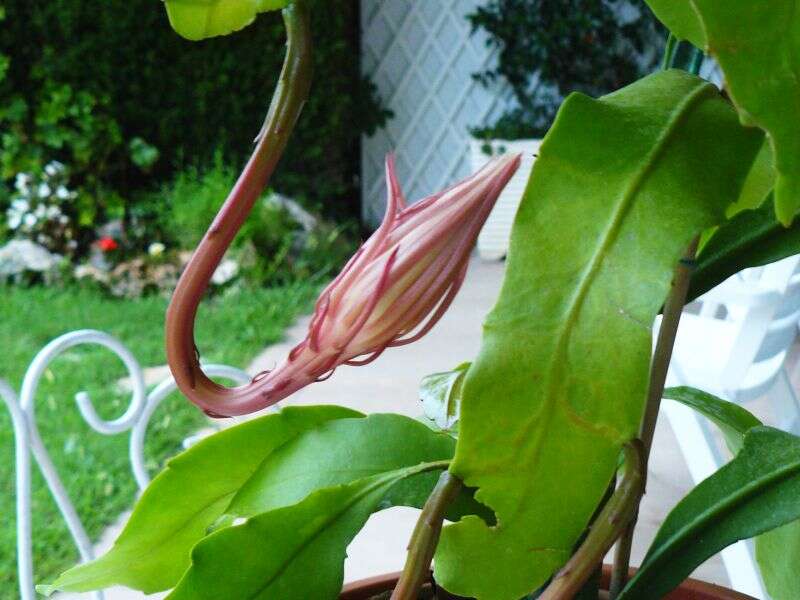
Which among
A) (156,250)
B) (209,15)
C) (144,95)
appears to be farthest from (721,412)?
(144,95)

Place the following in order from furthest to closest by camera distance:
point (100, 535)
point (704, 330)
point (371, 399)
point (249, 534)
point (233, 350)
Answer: point (233, 350) → point (371, 399) → point (100, 535) → point (704, 330) → point (249, 534)

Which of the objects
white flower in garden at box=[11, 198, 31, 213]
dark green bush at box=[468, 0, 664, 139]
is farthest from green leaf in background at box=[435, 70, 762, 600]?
dark green bush at box=[468, 0, 664, 139]

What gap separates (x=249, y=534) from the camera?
0.37m

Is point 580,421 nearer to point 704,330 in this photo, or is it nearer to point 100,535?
point 704,330

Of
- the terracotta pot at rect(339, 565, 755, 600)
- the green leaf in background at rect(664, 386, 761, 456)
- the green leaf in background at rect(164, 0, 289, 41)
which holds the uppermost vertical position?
the green leaf in background at rect(164, 0, 289, 41)

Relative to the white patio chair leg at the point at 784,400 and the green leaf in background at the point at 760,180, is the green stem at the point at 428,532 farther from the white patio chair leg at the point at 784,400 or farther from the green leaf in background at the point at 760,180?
the white patio chair leg at the point at 784,400

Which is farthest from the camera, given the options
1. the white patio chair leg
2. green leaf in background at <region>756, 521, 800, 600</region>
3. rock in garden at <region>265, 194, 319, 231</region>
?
rock in garden at <region>265, 194, 319, 231</region>

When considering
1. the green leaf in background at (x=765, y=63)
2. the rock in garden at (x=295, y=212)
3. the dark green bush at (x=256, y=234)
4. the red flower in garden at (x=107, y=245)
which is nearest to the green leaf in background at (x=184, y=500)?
the green leaf in background at (x=765, y=63)

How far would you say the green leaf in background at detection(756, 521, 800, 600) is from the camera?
46 cm

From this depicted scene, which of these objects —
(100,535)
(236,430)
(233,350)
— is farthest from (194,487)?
(233,350)

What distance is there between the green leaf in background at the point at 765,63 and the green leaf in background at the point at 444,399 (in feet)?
0.63

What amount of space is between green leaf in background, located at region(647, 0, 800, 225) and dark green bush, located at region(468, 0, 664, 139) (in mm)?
3971

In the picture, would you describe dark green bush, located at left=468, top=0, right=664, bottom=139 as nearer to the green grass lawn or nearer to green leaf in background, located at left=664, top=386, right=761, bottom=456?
the green grass lawn

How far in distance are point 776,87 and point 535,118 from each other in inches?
163
